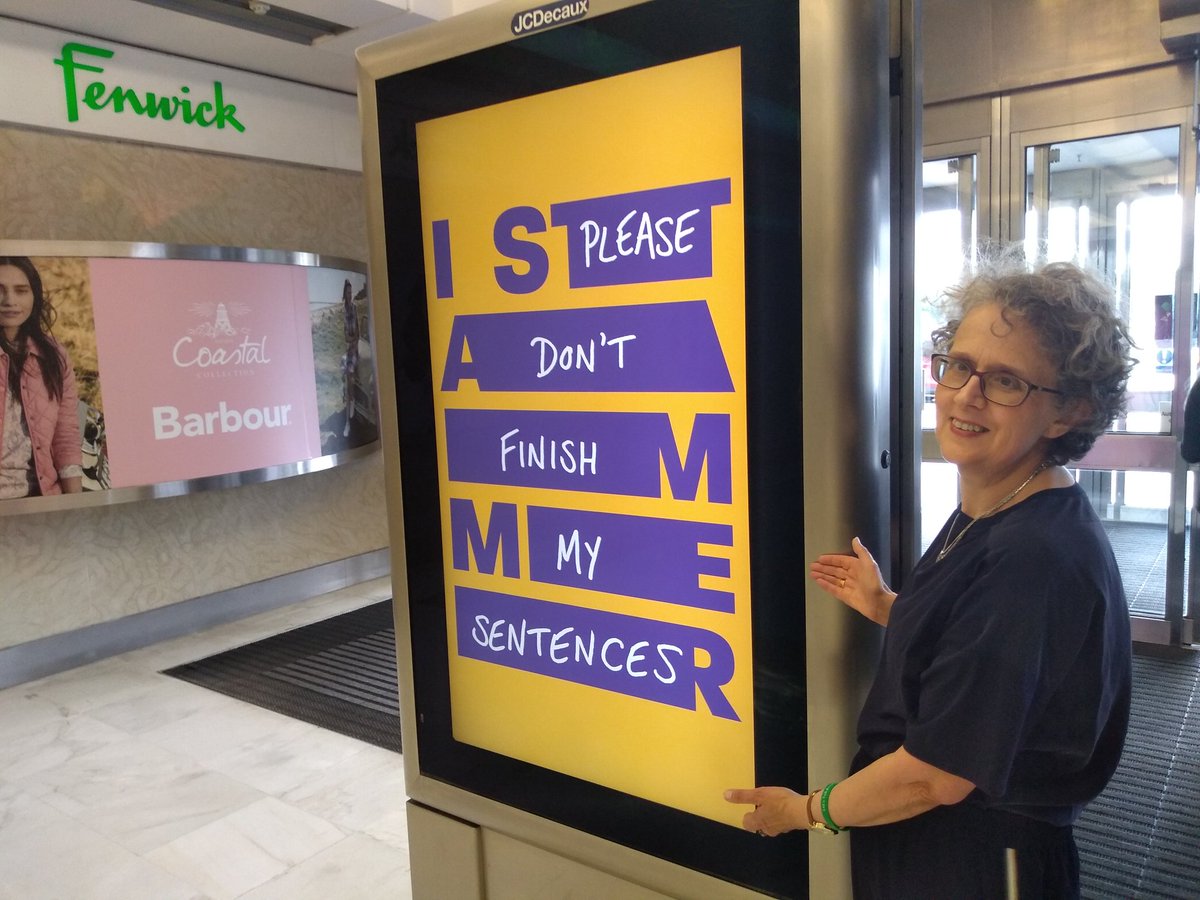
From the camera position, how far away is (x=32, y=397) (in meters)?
4.04

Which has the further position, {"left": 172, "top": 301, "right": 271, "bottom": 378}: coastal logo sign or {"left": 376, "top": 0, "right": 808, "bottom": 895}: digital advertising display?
{"left": 172, "top": 301, "right": 271, "bottom": 378}: coastal logo sign

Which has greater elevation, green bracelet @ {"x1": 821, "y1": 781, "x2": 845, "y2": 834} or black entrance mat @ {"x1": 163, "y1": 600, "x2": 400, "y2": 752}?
green bracelet @ {"x1": 821, "y1": 781, "x2": 845, "y2": 834}

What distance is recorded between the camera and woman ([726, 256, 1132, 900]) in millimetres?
1004

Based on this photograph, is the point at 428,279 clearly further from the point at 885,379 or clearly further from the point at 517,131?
the point at 885,379

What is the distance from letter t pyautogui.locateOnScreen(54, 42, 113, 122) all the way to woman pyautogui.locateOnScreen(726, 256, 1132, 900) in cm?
459

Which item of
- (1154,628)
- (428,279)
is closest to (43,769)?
(428,279)

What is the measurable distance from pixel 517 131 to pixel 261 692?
344 centimetres

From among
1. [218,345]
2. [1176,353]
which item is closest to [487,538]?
[218,345]

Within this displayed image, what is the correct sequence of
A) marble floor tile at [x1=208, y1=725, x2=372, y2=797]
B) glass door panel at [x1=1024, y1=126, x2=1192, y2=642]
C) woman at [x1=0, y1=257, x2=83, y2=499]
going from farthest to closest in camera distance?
glass door panel at [x1=1024, y1=126, x2=1192, y2=642], woman at [x1=0, y1=257, x2=83, y2=499], marble floor tile at [x1=208, y1=725, x2=372, y2=797]

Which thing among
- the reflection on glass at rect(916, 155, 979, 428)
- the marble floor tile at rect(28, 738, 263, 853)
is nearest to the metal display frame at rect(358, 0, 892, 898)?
the marble floor tile at rect(28, 738, 263, 853)

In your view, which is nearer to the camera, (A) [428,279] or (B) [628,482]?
(B) [628,482]

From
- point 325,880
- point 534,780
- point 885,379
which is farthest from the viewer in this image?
point 325,880

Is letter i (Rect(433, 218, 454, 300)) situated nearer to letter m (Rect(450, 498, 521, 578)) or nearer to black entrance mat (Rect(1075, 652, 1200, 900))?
letter m (Rect(450, 498, 521, 578))

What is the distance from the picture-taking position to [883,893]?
121 cm
